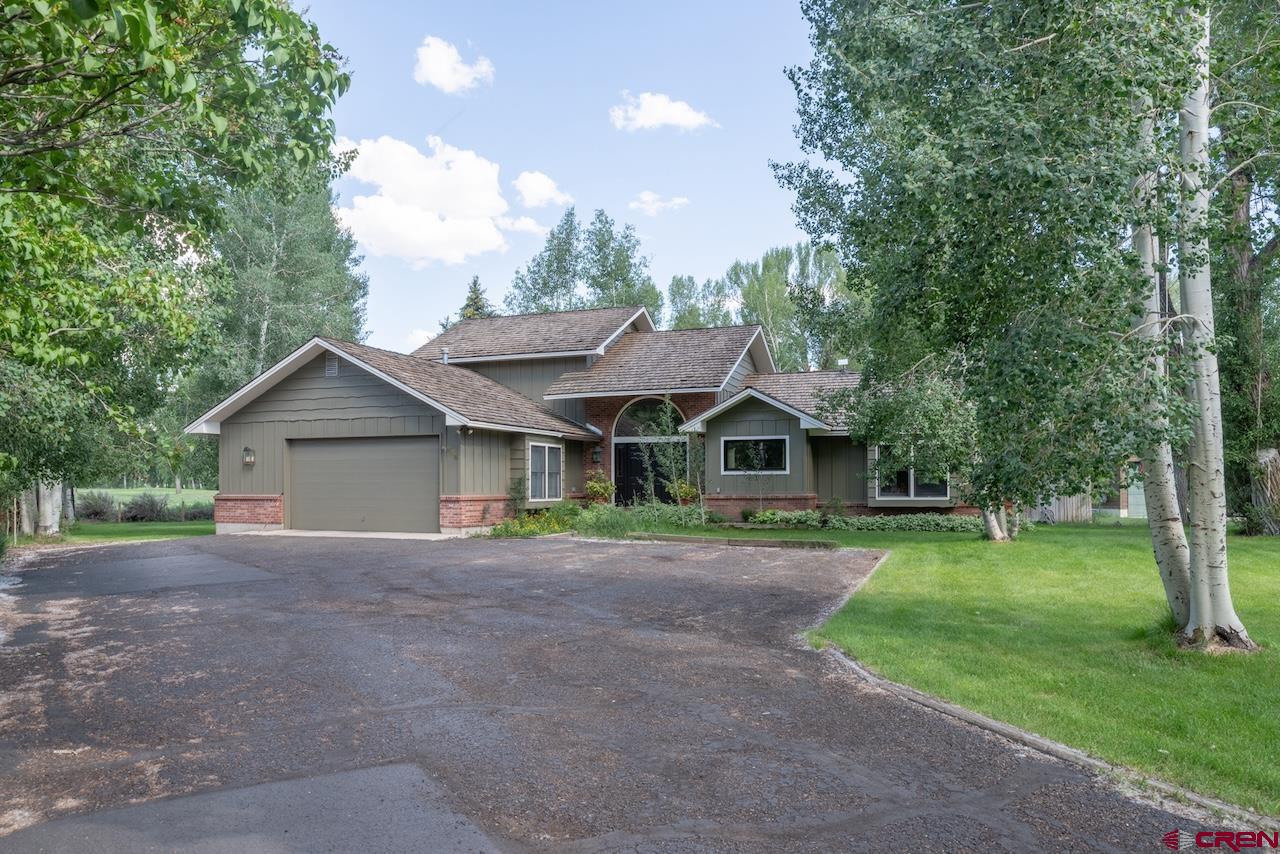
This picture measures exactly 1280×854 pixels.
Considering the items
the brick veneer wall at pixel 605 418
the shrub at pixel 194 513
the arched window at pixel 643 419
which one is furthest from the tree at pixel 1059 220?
the shrub at pixel 194 513

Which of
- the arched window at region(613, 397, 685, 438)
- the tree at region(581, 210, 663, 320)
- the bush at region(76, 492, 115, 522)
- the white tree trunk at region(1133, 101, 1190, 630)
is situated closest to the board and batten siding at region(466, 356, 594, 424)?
the arched window at region(613, 397, 685, 438)

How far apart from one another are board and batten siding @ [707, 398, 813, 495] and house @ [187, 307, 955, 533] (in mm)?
36

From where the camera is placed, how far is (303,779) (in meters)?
4.02

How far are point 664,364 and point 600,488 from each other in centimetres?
396

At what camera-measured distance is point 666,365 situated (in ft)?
76.5

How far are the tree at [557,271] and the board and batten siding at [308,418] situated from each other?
27.7 m

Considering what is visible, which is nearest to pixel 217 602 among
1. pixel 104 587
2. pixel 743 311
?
pixel 104 587

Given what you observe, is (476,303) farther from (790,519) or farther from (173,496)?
(790,519)

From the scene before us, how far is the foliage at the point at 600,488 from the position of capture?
22500 millimetres

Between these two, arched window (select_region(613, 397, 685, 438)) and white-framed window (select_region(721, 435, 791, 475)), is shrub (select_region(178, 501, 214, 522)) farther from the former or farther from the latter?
white-framed window (select_region(721, 435, 791, 475))

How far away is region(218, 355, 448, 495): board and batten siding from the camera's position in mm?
18609

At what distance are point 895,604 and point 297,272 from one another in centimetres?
2755

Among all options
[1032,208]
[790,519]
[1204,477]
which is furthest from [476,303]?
[1204,477]

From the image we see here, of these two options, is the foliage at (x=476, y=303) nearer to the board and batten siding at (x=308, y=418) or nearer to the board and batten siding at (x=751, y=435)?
the board and batten siding at (x=308, y=418)
